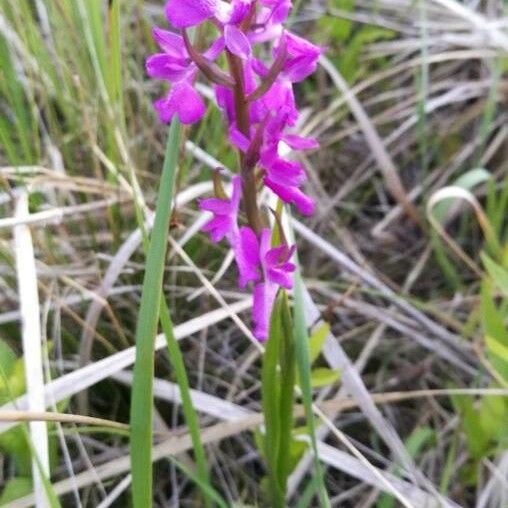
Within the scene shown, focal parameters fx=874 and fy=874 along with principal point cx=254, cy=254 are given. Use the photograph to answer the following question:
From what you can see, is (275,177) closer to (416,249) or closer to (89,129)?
(89,129)

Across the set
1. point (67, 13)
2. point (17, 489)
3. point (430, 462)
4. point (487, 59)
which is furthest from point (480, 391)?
point (487, 59)

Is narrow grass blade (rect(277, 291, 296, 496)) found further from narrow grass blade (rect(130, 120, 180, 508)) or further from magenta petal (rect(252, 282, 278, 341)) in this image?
narrow grass blade (rect(130, 120, 180, 508))

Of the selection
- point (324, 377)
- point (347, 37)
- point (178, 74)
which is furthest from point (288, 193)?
point (347, 37)

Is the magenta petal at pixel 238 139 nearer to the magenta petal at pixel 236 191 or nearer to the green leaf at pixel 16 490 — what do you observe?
the magenta petal at pixel 236 191

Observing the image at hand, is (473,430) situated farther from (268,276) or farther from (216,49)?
(216,49)

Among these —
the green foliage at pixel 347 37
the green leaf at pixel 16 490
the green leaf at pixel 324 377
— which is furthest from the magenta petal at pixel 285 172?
the green foliage at pixel 347 37

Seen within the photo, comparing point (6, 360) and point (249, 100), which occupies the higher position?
point (249, 100)

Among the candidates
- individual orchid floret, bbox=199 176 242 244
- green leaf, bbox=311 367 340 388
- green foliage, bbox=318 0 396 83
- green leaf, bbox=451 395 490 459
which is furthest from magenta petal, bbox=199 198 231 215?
green foliage, bbox=318 0 396 83
